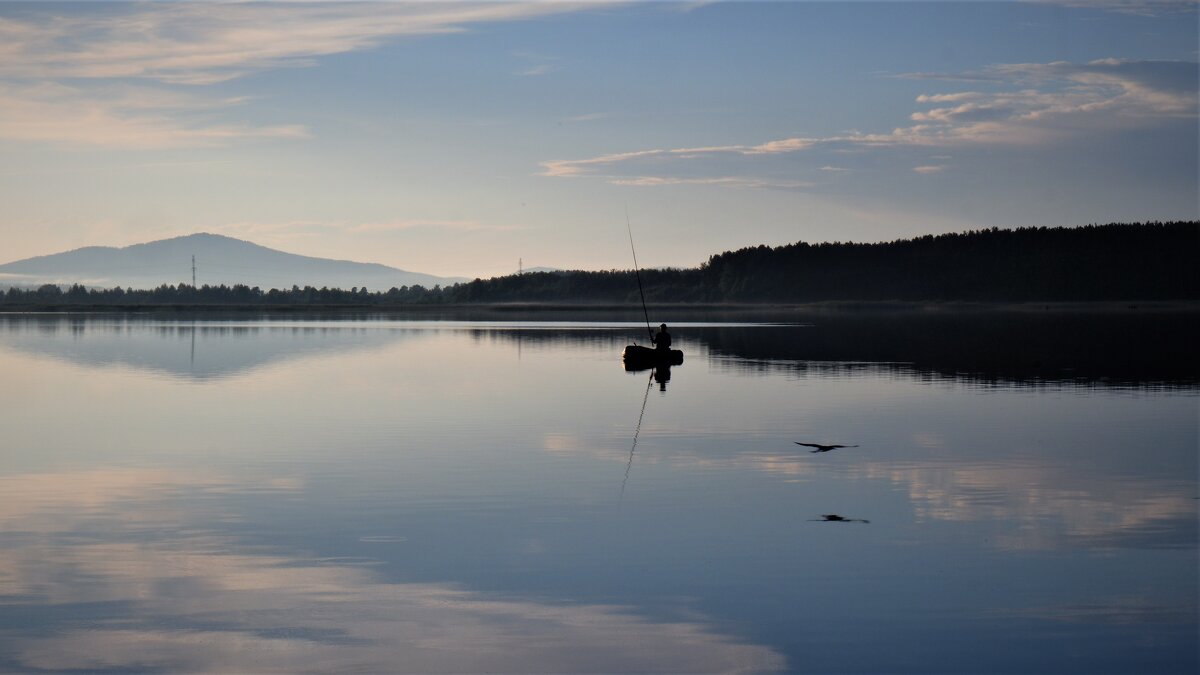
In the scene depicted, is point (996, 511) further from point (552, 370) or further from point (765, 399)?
point (552, 370)

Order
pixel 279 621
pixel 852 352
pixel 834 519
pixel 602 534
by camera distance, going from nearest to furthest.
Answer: pixel 279 621, pixel 602 534, pixel 834 519, pixel 852 352

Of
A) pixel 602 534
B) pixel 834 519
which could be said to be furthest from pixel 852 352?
pixel 602 534

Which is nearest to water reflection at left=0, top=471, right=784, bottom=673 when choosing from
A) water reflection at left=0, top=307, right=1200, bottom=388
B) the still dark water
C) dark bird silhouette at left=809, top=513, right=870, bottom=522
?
the still dark water

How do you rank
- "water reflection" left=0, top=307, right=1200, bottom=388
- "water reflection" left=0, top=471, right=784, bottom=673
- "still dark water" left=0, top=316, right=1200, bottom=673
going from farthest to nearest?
"water reflection" left=0, top=307, right=1200, bottom=388, "still dark water" left=0, top=316, right=1200, bottom=673, "water reflection" left=0, top=471, right=784, bottom=673

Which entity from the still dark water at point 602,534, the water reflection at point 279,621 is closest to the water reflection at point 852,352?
the still dark water at point 602,534

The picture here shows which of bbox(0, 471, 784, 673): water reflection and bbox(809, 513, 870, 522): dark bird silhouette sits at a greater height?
bbox(809, 513, 870, 522): dark bird silhouette

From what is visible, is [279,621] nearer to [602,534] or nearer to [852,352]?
[602,534]

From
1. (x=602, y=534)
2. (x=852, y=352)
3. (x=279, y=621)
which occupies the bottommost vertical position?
(x=279, y=621)

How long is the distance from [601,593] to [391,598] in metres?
2.12

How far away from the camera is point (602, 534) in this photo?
16906 mm

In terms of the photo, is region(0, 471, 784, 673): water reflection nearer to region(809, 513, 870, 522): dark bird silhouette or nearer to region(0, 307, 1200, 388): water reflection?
region(809, 513, 870, 522): dark bird silhouette

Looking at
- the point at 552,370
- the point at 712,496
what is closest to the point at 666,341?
the point at 552,370

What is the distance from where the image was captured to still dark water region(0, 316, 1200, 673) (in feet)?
39.6

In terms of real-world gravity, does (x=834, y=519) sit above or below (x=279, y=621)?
above
